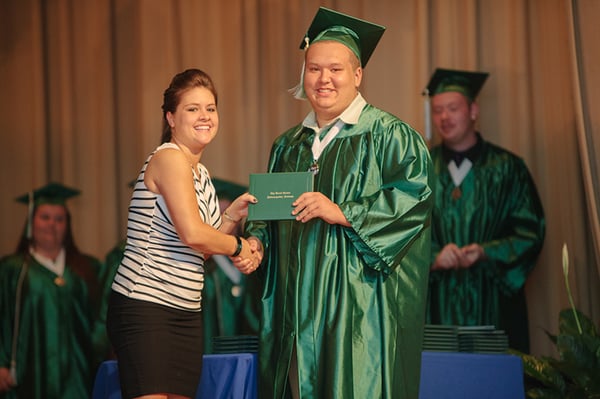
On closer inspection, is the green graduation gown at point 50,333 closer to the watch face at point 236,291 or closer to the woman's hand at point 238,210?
the watch face at point 236,291

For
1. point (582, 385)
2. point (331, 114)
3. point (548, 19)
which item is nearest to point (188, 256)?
point (331, 114)

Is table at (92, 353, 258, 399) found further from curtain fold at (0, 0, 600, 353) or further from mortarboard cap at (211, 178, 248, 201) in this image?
curtain fold at (0, 0, 600, 353)

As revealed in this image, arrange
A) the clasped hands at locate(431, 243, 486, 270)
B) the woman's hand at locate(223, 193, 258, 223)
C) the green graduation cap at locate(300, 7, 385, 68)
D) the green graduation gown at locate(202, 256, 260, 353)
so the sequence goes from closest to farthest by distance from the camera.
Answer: the woman's hand at locate(223, 193, 258, 223) < the green graduation cap at locate(300, 7, 385, 68) < the clasped hands at locate(431, 243, 486, 270) < the green graduation gown at locate(202, 256, 260, 353)

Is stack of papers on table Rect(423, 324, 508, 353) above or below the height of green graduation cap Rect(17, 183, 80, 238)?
below

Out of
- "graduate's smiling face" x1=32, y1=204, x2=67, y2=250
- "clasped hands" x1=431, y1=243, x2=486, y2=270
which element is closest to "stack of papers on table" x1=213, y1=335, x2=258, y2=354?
"clasped hands" x1=431, y1=243, x2=486, y2=270

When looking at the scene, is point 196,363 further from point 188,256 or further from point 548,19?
point 548,19

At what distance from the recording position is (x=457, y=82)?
228 inches

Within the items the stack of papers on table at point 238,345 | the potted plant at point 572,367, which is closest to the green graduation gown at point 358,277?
the stack of papers on table at point 238,345

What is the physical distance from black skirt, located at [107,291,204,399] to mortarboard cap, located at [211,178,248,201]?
309 centimetres

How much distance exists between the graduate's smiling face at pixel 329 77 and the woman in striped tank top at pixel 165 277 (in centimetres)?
50

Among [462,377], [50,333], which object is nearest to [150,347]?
[462,377]

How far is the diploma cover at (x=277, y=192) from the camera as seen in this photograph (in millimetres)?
3422

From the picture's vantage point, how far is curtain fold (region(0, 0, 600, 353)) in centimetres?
610

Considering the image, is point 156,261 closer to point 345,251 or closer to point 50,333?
point 345,251
